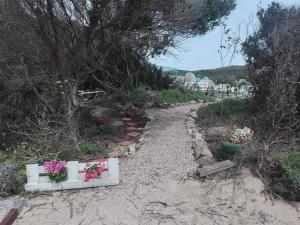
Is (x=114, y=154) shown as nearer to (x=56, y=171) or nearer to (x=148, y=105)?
(x=56, y=171)

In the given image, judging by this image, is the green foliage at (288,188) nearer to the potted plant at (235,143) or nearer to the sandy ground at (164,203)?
the sandy ground at (164,203)

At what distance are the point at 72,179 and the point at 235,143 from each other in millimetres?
2513

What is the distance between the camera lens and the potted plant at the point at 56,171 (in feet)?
16.5

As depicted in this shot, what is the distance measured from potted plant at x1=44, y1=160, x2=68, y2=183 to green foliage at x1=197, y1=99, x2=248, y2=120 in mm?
4387

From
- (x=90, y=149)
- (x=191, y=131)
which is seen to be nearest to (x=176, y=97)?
(x=191, y=131)

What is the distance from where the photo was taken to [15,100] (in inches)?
309

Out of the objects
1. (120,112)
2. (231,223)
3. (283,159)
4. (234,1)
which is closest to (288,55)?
(283,159)

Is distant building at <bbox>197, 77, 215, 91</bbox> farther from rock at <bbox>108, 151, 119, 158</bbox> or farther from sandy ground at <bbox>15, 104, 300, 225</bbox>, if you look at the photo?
sandy ground at <bbox>15, 104, 300, 225</bbox>

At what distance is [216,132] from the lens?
23.1ft

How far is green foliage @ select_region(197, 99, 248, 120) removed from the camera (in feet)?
28.1

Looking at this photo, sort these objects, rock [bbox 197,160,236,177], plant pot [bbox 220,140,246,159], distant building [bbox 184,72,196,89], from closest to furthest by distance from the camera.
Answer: rock [bbox 197,160,236,177] → plant pot [bbox 220,140,246,159] → distant building [bbox 184,72,196,89]

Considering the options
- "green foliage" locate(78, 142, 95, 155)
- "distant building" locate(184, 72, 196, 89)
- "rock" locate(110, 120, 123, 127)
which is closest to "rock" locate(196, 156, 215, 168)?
"green foliage" locate(78, 142, 95, 155)

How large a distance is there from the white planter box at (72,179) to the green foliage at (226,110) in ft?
12.9

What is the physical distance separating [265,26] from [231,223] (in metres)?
6.00
